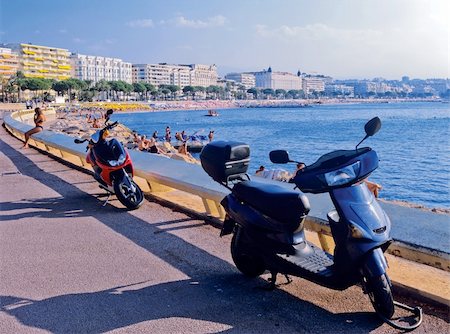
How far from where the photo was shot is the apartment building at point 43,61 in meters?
162

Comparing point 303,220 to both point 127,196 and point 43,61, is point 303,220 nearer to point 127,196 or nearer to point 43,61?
point 127,196

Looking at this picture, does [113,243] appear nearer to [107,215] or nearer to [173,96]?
[107,215]

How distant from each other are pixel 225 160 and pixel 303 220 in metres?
0.93

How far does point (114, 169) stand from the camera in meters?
6.94

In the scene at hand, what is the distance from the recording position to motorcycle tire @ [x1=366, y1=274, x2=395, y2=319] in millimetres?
3219

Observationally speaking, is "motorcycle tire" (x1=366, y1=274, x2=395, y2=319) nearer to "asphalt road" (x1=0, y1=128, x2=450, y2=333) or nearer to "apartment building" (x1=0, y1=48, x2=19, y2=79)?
"asphalt road" (x1=0, y1=128, x2=450, y2=333)

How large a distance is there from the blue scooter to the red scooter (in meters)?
2.55

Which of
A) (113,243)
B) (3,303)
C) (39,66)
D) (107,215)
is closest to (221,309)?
(3,303)

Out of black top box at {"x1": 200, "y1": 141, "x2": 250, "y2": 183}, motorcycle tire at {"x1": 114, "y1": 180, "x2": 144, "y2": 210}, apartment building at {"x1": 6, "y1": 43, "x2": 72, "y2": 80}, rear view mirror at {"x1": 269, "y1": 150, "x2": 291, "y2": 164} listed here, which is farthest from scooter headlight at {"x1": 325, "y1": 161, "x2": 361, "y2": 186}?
apartment building at {"x1": 6, "y1": 43, "x2": 72, "y2": 80}

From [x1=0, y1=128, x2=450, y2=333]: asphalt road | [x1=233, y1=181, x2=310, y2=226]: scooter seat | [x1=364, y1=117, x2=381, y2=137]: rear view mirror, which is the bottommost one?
[x1=0, y1=128, x2=450, y2=333]: asphalt road

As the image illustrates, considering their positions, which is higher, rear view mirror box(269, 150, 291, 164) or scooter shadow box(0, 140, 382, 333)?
rear view mirror box(269, 150, 291, 164)

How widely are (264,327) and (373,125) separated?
4.99 feet

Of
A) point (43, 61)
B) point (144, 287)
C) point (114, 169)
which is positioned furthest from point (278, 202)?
point (43, 61)

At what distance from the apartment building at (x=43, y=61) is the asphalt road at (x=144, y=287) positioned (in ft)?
532
